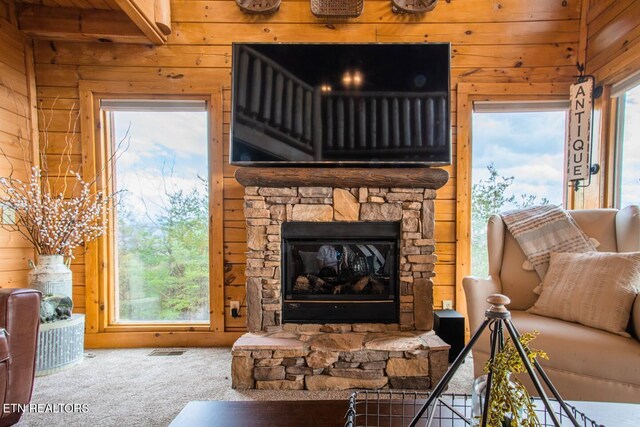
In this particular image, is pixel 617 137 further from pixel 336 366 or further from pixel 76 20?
pixel 76 20

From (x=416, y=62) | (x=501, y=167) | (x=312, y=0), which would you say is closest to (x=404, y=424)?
(x=416, y=62)

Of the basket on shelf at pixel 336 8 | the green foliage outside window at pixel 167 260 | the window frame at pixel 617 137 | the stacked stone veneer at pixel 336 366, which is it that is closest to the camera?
the stacked stone veneer at pixel 336 366

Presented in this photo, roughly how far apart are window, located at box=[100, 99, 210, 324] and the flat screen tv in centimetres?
64

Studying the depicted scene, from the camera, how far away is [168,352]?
7.37ft

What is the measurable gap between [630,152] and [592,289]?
137 cm

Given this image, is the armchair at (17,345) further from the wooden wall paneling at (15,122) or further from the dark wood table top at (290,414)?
the wooden wall paneling at (15,122)

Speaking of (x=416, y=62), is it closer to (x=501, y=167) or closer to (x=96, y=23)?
(x=501, y=167)

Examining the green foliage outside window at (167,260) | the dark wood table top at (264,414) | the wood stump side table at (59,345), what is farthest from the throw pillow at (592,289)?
the wood stump side table at (59,345)

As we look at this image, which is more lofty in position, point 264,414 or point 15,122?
point 15,122

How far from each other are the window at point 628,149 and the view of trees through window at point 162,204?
3.18 meters

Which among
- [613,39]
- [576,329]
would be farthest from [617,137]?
[576,329]

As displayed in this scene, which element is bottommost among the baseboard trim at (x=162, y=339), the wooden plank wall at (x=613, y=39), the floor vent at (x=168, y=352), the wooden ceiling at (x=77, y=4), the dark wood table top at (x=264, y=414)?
the floor vent at (x=168, y=352)

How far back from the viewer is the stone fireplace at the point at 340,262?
1.97 metres

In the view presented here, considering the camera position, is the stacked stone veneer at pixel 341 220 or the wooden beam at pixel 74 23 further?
the wooden beam at pixel 74 23
